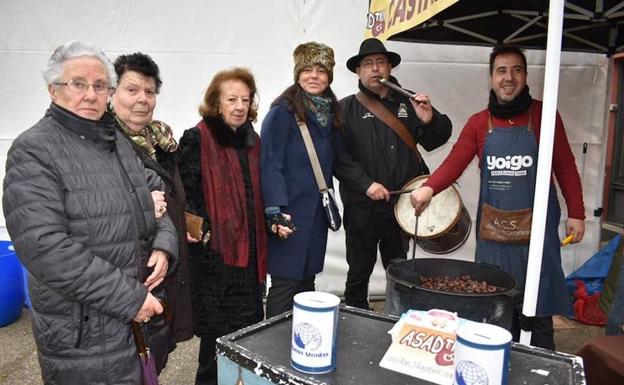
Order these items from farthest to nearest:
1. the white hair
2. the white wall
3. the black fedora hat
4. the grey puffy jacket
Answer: the white wall → the black fedora hat → the white hair → the grey puffy jacket

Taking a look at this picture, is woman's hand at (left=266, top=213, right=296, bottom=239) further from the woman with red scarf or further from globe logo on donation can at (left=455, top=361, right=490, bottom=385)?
globe logo on donation can at (left=455, top=361, right=490, bottom=385)

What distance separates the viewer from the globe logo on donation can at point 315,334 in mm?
1147

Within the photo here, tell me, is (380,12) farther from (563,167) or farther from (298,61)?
(563,167)

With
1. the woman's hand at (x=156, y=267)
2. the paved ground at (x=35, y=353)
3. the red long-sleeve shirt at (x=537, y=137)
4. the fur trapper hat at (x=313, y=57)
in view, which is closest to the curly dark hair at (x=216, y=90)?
the fur trapper hat at (x=313, y=57)

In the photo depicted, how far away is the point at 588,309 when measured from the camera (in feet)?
12.9

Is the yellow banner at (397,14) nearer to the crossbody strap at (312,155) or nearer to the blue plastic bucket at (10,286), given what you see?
the crossbody strap at (312,155)

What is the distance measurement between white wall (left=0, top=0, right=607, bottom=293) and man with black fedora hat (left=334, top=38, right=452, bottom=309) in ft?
2.69

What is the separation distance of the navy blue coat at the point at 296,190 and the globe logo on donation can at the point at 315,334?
1.40 meters

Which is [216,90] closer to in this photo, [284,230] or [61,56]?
[284,230]

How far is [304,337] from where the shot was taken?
1.17 metres

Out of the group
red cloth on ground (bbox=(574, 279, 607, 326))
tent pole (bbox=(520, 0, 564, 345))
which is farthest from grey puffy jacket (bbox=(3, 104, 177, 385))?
red cloth on ground (bbox=(574, 279, 607, 326))

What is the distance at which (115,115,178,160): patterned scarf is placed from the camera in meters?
2.12

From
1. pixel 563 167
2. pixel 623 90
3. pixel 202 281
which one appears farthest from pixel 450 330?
pixel 623 90

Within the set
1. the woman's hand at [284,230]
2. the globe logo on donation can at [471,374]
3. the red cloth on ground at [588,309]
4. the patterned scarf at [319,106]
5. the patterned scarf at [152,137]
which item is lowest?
the red cloth on ground at [588,309]
